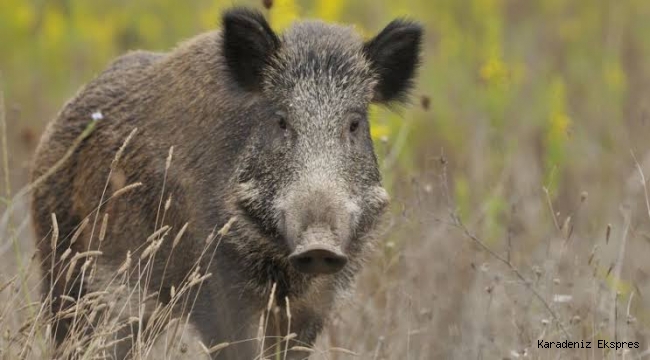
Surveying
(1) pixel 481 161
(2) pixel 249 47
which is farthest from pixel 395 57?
(1) pixel 481 161

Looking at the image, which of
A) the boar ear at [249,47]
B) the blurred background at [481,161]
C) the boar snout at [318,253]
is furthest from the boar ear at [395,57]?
the boar snout at [318,253]

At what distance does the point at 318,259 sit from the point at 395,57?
1562 mm

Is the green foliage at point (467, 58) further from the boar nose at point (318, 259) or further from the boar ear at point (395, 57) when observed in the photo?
the boar nose at point (318, 259)

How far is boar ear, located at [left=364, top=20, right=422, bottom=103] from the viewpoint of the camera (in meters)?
5.54

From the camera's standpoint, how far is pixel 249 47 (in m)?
5.33

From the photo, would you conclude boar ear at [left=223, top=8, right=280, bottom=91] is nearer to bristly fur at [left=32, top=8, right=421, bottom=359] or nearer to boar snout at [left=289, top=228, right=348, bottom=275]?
bristly fur at [left=32, top=8, right=421, bottom=359]

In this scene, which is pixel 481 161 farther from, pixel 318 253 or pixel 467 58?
pixel 318 253

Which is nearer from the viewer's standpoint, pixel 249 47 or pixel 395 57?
pixel 249 47

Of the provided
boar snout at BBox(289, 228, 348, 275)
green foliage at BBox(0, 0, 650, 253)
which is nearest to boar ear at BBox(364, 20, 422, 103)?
boar snout at BBox(289, 228, 348, 275)

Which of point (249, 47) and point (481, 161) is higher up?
point (249, 47)

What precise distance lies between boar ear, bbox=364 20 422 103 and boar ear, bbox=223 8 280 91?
0.49 m

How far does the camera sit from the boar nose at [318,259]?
433 centimetres

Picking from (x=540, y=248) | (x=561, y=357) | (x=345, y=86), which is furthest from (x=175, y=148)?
(x=540, y=248)

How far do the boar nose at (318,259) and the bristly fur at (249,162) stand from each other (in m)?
0.21
